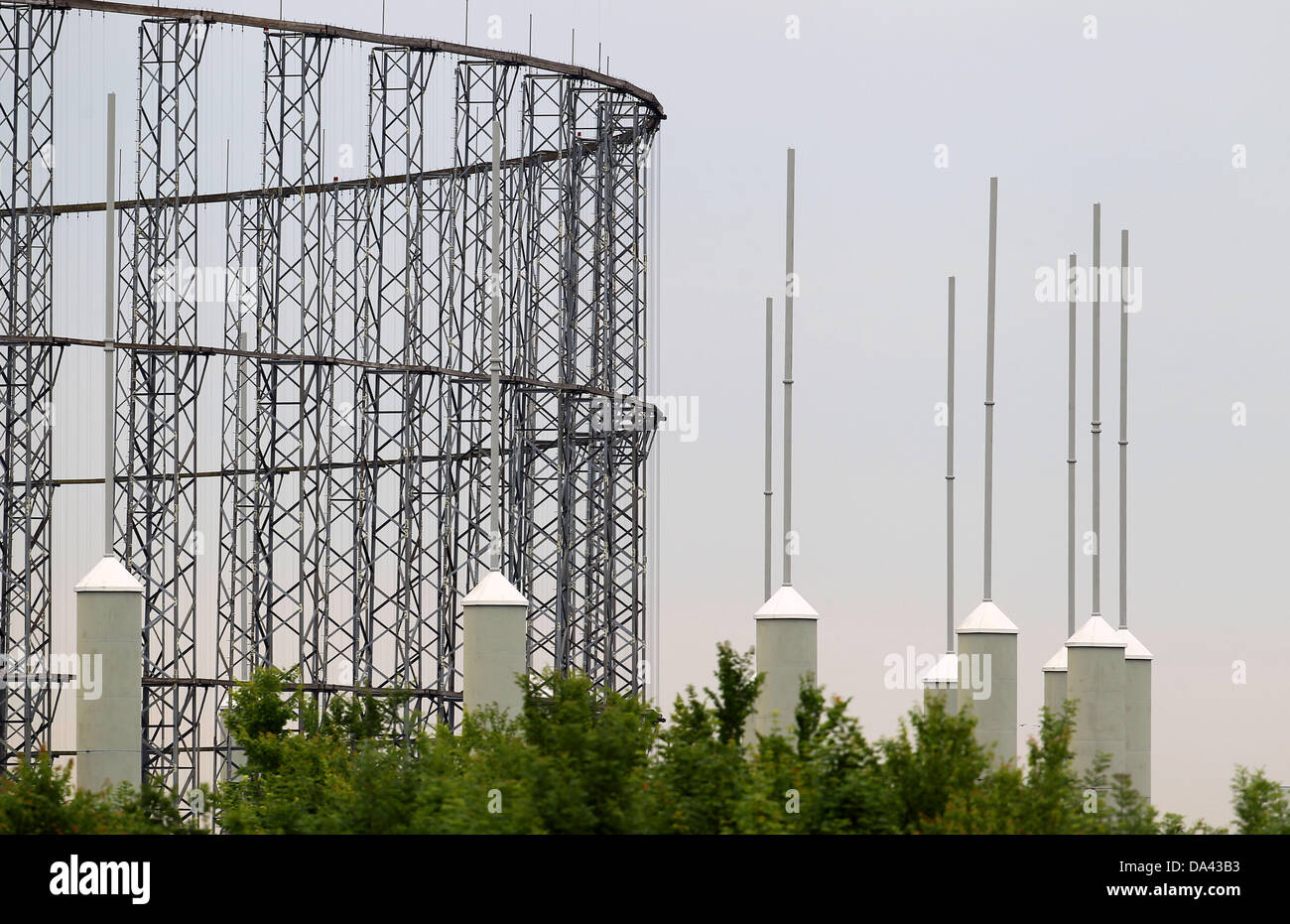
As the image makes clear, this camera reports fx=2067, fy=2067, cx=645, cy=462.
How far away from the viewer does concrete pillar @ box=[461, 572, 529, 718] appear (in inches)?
822

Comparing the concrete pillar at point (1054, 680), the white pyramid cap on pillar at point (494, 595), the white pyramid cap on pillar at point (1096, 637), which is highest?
the white pyramid cap on pillar at point (494, 595)

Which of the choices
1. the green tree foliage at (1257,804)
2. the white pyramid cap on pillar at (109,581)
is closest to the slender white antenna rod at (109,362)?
the white pyramid cap on pillar at (109,581)

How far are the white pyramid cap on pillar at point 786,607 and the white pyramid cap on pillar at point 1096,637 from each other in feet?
16.9

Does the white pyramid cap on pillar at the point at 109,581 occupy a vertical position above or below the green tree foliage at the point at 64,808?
above

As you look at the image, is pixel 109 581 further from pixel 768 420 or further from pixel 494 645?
pixel 768 420

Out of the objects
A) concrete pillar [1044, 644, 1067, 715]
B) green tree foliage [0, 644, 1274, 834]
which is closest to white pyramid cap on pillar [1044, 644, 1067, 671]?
concrete pillar [1044, 644, 1067, 715]

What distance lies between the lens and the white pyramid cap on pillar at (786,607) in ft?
71.8

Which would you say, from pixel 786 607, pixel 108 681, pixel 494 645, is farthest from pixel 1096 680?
pixel 108 681

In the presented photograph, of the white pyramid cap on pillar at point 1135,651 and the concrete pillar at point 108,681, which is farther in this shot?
the white pyramid cap on pillar at point 1135,651

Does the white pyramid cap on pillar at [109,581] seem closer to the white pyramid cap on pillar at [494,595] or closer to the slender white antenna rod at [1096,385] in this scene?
the white pyramid cap on pillar at [494,595]

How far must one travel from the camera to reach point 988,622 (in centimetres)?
2848

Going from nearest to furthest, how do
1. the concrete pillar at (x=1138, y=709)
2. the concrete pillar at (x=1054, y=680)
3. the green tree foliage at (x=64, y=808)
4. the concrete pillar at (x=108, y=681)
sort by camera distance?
the green tree foliage at (x=64, y=808)
the concrete pillar at (x=108, y=681)
the concrete pillar at (x=1138, y=709)
the concrete pillar at (x=1054, y=680)
